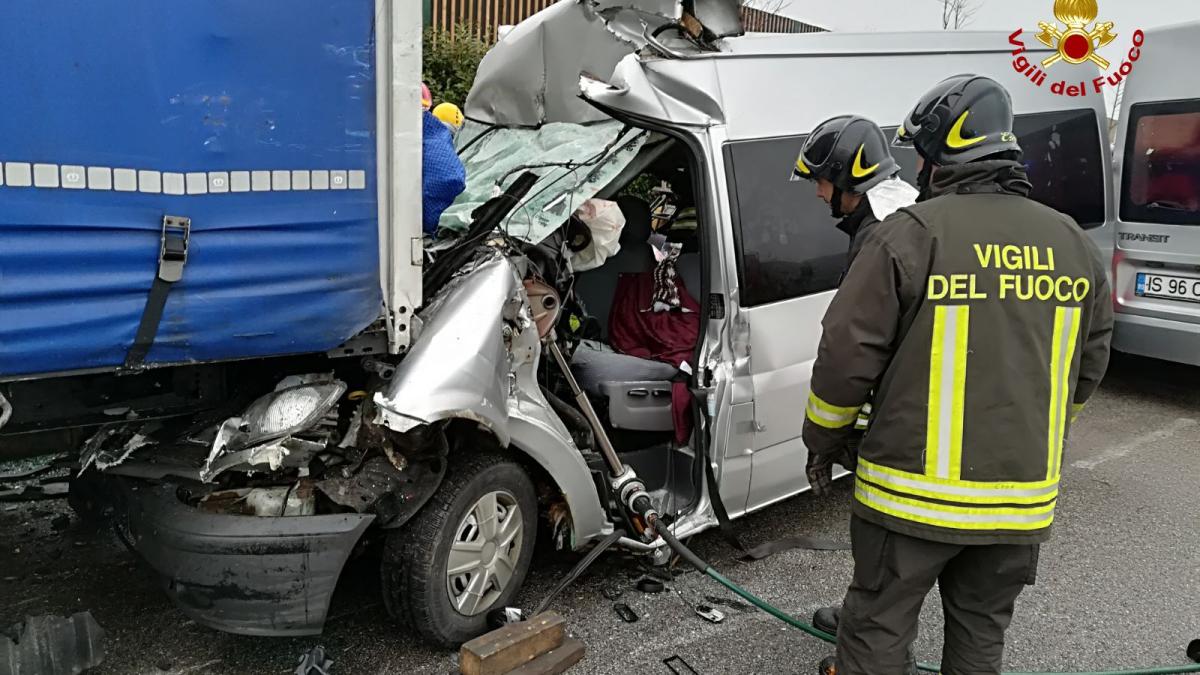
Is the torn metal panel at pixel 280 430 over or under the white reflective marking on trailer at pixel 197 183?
under

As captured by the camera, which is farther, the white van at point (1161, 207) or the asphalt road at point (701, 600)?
the white van at point (1161, 207)

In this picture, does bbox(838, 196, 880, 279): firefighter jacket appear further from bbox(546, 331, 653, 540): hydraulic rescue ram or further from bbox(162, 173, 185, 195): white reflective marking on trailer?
bbox(162, 173, 185, 195): white reflective marking on trailer

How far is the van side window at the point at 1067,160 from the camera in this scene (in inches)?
199

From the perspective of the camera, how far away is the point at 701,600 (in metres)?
3.47

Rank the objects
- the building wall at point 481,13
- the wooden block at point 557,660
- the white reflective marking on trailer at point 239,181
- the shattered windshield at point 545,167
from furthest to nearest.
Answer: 1. the building wall at point 481,13
2. the shattered windshield at point 545,167
3. the wooden block at point 557,660
4. the white reflective marking on trailer at point 239,181

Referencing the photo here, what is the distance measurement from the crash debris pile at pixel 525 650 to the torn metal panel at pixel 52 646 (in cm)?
109

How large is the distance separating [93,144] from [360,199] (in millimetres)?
686

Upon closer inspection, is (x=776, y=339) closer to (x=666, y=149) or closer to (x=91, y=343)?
(x=666, y=149)

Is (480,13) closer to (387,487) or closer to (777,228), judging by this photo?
(777,228)

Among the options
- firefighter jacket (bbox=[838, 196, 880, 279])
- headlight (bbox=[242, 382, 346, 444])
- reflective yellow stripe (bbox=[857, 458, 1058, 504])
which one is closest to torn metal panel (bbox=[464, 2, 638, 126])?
firefighter jacket (bbox=[838, 196, 880, 279])

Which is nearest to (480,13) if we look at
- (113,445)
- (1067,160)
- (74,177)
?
(1067,160)

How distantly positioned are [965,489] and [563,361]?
5.07 feet

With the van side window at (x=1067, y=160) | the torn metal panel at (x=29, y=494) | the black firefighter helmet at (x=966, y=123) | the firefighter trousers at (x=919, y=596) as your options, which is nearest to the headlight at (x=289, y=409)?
the torn metal panel at (x=29, y=494)

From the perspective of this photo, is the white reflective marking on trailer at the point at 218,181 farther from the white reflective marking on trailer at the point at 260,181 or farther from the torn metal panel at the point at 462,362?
the torn metal panel at the point at 462,362
